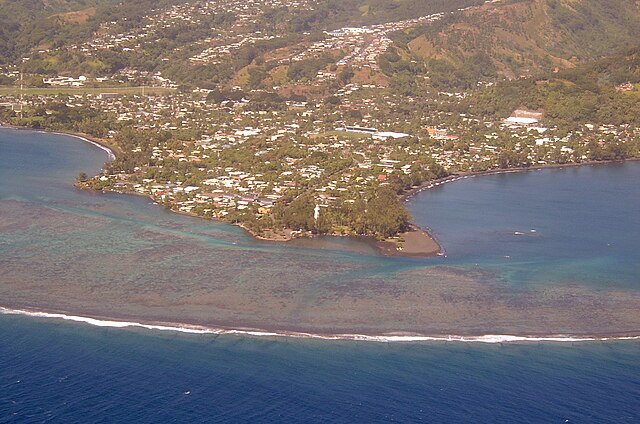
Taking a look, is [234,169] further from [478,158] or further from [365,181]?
[478,158]

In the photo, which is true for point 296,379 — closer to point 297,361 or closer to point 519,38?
point 297,361

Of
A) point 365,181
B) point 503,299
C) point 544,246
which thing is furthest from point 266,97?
point 503,299

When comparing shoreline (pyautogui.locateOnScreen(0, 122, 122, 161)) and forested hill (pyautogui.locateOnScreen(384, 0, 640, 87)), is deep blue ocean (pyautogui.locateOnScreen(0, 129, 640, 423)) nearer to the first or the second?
shoreline (pyautogui.locateOnScreen(0, 122, 122, 161))

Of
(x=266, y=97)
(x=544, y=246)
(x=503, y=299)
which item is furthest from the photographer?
(x=266, y=97)

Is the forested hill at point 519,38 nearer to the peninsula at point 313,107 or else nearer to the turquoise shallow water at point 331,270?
the peninsula at point 313,107

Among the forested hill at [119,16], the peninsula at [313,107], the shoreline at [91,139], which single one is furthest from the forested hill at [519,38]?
the shoreline at [91,139]

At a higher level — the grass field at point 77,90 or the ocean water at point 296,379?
the grass field at point 77,90

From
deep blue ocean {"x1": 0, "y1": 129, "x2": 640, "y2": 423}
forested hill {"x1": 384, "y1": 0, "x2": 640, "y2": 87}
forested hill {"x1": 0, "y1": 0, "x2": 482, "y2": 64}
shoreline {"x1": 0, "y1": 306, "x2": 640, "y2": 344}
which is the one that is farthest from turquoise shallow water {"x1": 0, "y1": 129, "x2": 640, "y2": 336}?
forested hill {"x1": 0, "y1": 0, "x2": 482, "y2": 64}
